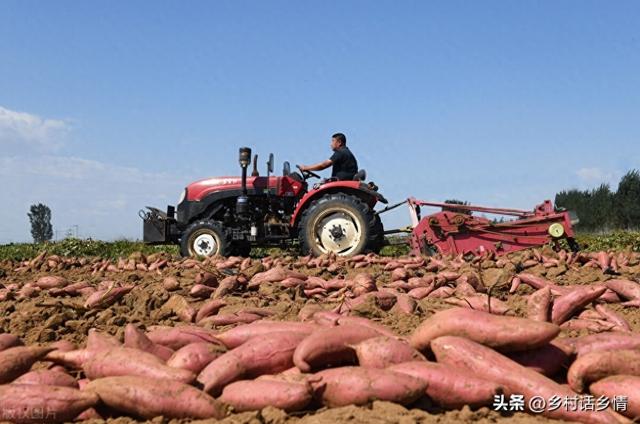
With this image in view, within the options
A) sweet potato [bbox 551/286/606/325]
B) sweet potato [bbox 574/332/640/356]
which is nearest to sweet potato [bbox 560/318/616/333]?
sweet potato [bbox 551/286/606/325]

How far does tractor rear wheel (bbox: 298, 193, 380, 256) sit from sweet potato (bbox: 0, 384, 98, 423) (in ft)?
20.5

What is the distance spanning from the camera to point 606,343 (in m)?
2.22

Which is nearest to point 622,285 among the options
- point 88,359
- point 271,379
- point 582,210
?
point 271,379

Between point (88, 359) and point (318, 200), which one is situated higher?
point (318, 200)

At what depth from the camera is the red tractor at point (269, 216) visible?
814cm

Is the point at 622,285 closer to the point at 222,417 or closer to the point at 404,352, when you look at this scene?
the point at 404,352

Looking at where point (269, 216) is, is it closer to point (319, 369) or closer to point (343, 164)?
point (343, 164)

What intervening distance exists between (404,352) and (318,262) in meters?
3.98

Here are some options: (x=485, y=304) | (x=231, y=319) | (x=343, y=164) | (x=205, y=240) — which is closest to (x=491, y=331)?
(x=485, y=304)

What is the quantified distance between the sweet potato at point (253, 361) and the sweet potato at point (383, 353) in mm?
253

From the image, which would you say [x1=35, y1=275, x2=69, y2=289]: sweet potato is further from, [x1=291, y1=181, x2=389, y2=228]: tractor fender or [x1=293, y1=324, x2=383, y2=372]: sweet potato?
[x1=291, y1=181, x2=389, y2=228]: tractor fender

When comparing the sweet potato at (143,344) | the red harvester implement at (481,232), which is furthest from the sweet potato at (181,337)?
the red harvester implement at (481,232)

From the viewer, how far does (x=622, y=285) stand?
371 centimetres

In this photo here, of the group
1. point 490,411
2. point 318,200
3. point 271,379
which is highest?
point 318,200
